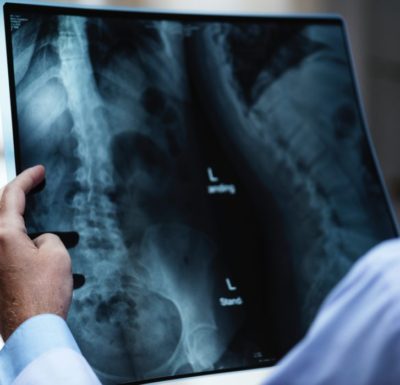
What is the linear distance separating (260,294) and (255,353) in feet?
0.21

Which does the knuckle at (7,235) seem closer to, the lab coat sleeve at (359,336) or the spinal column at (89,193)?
the spinal column at (89,193)

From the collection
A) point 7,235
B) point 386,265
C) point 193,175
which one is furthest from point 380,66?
point 386,265

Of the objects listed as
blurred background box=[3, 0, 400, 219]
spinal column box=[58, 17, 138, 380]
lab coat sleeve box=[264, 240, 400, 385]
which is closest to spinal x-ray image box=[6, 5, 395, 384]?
spinal column box=[58, 17, 138, 380]

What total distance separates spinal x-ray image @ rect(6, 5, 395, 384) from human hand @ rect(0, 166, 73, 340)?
32mm

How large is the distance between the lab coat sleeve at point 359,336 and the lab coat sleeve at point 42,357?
0.21 meters

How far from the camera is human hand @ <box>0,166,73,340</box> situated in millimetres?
700

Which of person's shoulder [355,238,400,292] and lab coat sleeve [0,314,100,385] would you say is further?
lab coat sleeve [0,314,100,385]

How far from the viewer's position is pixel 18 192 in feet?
2.42

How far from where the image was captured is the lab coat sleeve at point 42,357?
0.67 metres

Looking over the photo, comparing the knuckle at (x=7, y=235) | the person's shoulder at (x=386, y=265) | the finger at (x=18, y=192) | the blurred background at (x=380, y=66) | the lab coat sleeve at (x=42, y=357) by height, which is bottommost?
the lab coat sleeve at (x=42, y=357)

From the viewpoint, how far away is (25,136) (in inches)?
30.3

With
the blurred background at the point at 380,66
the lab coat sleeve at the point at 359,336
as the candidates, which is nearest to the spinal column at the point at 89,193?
the lab coat sleeve at the point at 359,336

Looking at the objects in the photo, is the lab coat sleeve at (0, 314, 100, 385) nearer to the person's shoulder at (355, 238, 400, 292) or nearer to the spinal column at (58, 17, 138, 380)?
the spinal column at (58, 17, 138, 380)

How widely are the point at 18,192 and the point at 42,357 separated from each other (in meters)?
0.16
